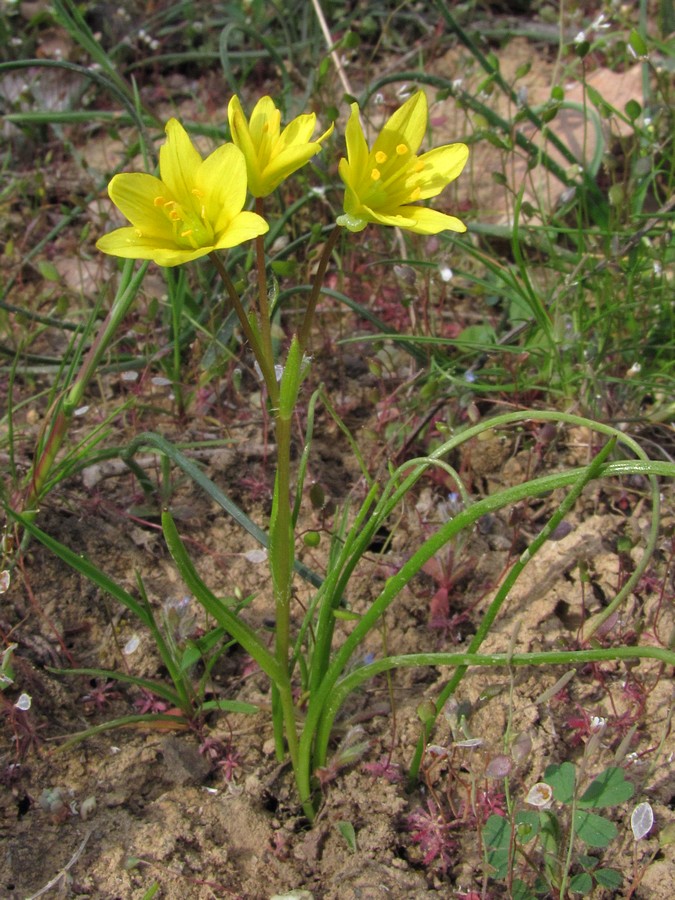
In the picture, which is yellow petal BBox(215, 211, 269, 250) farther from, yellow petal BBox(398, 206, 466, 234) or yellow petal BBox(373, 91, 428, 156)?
yellow petal BBox(373, 91, 428, 156)

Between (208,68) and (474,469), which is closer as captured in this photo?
(474,469)

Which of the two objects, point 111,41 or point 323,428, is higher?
point 111,41

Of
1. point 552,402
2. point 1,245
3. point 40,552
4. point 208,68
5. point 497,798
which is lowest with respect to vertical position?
point 497,798

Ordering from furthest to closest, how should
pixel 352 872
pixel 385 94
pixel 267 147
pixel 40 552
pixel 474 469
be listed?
pixel 385 94 → pixel 474 469 → pixel 40 552 → pixel 352 872 → pixel 267 147

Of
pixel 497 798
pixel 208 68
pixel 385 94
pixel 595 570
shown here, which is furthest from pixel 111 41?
pixel 497 798

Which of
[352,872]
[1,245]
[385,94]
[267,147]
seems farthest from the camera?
[385,94]

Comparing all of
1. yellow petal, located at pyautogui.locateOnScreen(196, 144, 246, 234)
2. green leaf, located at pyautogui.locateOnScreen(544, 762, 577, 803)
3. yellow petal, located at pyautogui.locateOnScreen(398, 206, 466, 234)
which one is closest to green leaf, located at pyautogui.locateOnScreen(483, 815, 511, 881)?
green leaf, located at pyautogui.locateOnScreen(544, 762, 577, 803)

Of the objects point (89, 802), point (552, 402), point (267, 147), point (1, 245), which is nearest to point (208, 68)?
point (1, 245)

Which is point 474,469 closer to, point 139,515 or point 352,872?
point 139,515
